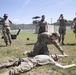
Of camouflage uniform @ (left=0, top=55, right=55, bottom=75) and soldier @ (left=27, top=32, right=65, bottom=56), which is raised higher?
soldier @ (left=27, top=32, right=65, bottom=56)

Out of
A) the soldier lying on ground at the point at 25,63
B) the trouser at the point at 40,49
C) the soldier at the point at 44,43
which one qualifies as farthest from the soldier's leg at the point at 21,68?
the trouser at the point at 40,49

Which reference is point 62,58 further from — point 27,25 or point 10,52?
point 27,25

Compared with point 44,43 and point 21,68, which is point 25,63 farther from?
point 44,43

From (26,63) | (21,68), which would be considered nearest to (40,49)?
(26,63)

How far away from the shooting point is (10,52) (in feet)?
33.2

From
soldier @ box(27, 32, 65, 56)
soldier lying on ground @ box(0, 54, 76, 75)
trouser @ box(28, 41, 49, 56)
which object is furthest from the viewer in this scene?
trouser @ box(28, 41, 49, 56)

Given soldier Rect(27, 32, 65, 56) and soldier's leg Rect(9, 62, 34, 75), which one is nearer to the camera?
soldier's leg Rect(9, 62, 34, 75)

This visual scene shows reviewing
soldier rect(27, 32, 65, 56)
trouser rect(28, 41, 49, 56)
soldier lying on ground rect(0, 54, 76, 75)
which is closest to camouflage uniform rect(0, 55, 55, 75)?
soldier lying on ground rect(0, 54, 76, 75)

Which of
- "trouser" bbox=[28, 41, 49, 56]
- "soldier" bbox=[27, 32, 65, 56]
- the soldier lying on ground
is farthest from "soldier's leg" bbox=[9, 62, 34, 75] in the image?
"trouser" bbox=[28, 41, 49, 56]

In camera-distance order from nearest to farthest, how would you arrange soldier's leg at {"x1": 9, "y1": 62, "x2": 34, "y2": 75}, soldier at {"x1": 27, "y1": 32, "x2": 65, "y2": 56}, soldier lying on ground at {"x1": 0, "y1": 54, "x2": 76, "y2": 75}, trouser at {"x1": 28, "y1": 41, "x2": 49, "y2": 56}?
1. soldier's leg at {"x1": 9, "y1": 62, "x2": 34, "y2": 75}
2. soldier lying on ground at {"x1": 0, "y1": 54, "x2": 76, "y2": 75}
3. soldier at {"x1": 27, "y1": 32, "x2": 65, "y2": 56}
4. trouser at {"x1": 28, "y1": 41, "x2": 49, "y2": 56}

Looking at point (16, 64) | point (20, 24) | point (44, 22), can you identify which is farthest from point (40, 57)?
point (20, 24)

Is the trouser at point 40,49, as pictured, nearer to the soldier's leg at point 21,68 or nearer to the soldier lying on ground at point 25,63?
the soldier lying on ground at point 25,63

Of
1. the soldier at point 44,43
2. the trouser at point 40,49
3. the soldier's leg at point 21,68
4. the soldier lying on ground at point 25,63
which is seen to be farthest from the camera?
the trouser at point 40,49

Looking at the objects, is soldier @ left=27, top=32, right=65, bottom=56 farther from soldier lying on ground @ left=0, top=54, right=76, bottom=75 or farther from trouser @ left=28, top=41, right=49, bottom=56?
soldier lying on ground @ left=0, top=54, right=76, bottom=75
